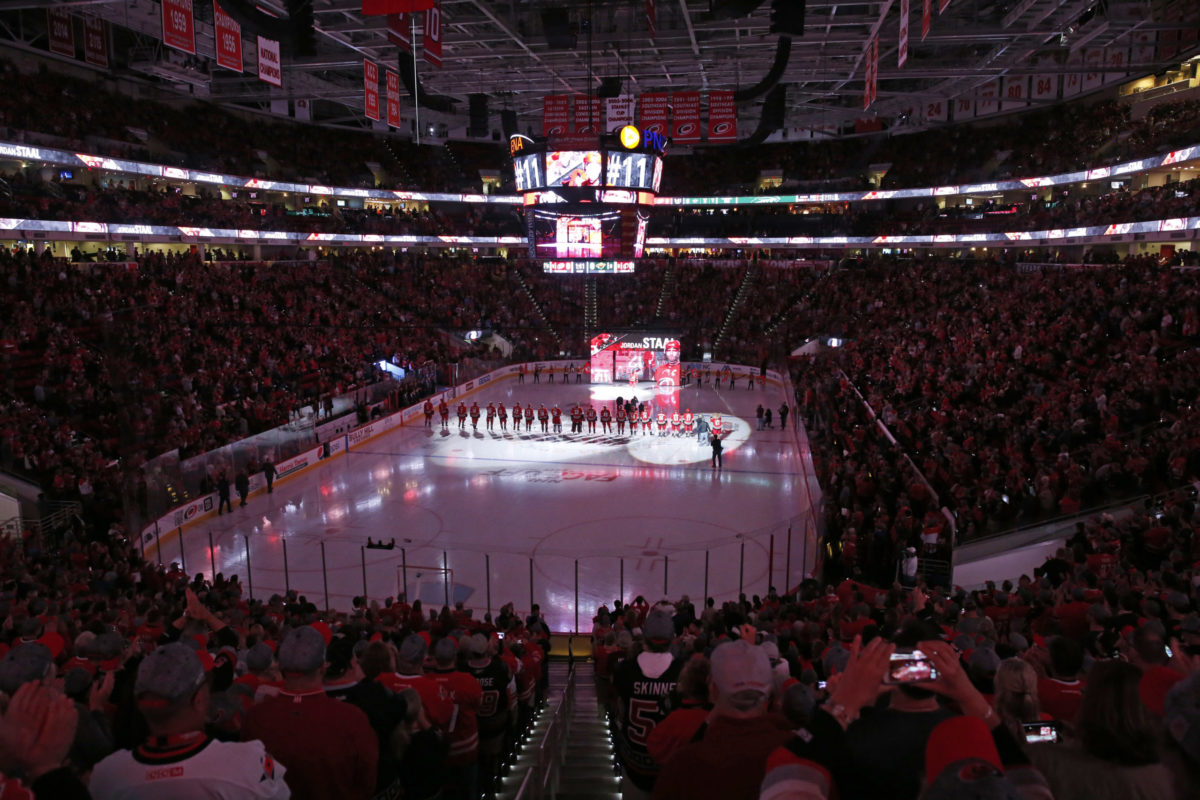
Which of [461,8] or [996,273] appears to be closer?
[461,8]

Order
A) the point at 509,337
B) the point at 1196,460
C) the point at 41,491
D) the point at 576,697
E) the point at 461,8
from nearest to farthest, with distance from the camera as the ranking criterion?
the point at 576,697, the point at 1196,460, the point at 41,491, the point at 461,8, the point at 509,337

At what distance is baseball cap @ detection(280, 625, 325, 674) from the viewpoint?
114 inches

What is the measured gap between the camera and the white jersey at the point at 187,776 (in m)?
2.20

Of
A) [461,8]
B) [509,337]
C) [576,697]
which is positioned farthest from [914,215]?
[576,697]

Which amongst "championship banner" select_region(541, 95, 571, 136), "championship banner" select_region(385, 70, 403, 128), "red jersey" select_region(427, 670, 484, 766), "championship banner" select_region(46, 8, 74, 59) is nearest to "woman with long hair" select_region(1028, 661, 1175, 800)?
"red jersey" select_region(427, 670, 484, 766)

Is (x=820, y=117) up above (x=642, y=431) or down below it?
above

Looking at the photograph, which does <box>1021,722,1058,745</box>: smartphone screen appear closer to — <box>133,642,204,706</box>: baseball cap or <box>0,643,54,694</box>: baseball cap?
<box>133,642,204,706</box>: baseball cap

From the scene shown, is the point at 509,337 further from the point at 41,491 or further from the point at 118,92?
the point at 41,491

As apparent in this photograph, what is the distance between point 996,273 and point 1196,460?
71.3ft

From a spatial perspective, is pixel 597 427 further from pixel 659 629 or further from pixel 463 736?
pixel 463 736

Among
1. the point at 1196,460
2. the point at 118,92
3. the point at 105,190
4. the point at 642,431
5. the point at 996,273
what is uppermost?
the point at 118,92

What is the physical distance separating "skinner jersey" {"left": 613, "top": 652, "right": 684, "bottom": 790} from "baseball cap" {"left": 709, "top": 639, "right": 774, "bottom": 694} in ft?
4.94

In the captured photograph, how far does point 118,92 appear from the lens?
3406 centimetres

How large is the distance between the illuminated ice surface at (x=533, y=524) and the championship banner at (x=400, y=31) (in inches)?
382
